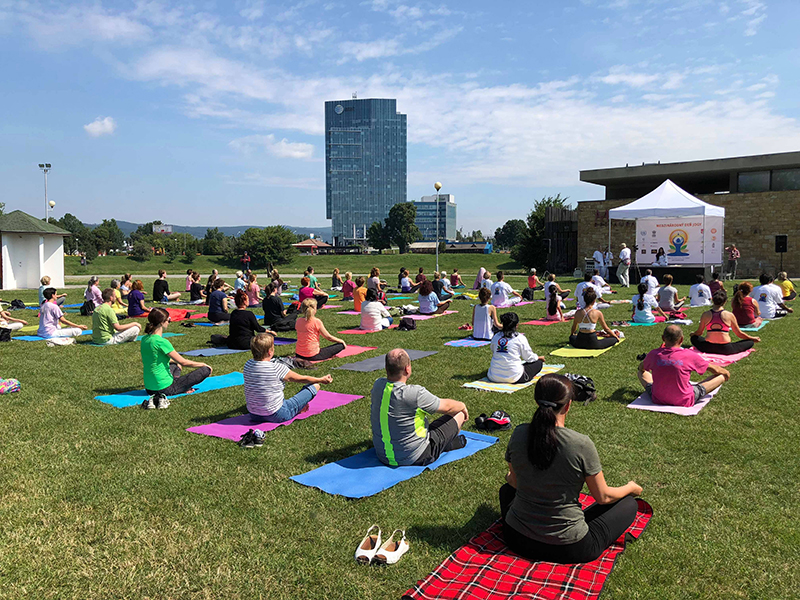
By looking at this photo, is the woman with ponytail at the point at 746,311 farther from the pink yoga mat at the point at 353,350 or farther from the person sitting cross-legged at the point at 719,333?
the pink yoga mat at the point at 353,350

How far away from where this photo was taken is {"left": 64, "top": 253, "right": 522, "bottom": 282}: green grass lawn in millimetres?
49747

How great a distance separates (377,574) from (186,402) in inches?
192

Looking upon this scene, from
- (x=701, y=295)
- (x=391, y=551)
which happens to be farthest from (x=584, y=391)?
(x=701, y=295)

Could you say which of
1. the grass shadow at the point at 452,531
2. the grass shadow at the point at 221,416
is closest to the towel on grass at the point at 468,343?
the grass shadow at the point at 221,416

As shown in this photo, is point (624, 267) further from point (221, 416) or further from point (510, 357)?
point (221, 416)

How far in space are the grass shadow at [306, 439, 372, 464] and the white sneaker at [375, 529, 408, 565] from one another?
5.81 feet

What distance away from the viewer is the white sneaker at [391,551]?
366cm

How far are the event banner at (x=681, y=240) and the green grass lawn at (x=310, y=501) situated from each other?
2073 centimetres

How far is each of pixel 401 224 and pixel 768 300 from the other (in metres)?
90.4

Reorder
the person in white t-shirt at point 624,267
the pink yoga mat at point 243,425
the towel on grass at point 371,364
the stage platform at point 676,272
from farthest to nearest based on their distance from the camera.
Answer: the stage platform at point 676,272 → the person in white t-shirt at point 624,267 → the towel on grass at point 371,364 → the pink yoga mat at point 243,425

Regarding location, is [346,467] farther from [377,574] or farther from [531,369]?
[531,369]

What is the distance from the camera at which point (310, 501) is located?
4582 millimetres

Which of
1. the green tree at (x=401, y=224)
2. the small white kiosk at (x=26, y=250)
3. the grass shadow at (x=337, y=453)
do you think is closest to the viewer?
the grass shadow at (x=337, y=453)

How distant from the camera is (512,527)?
3.74 metres
